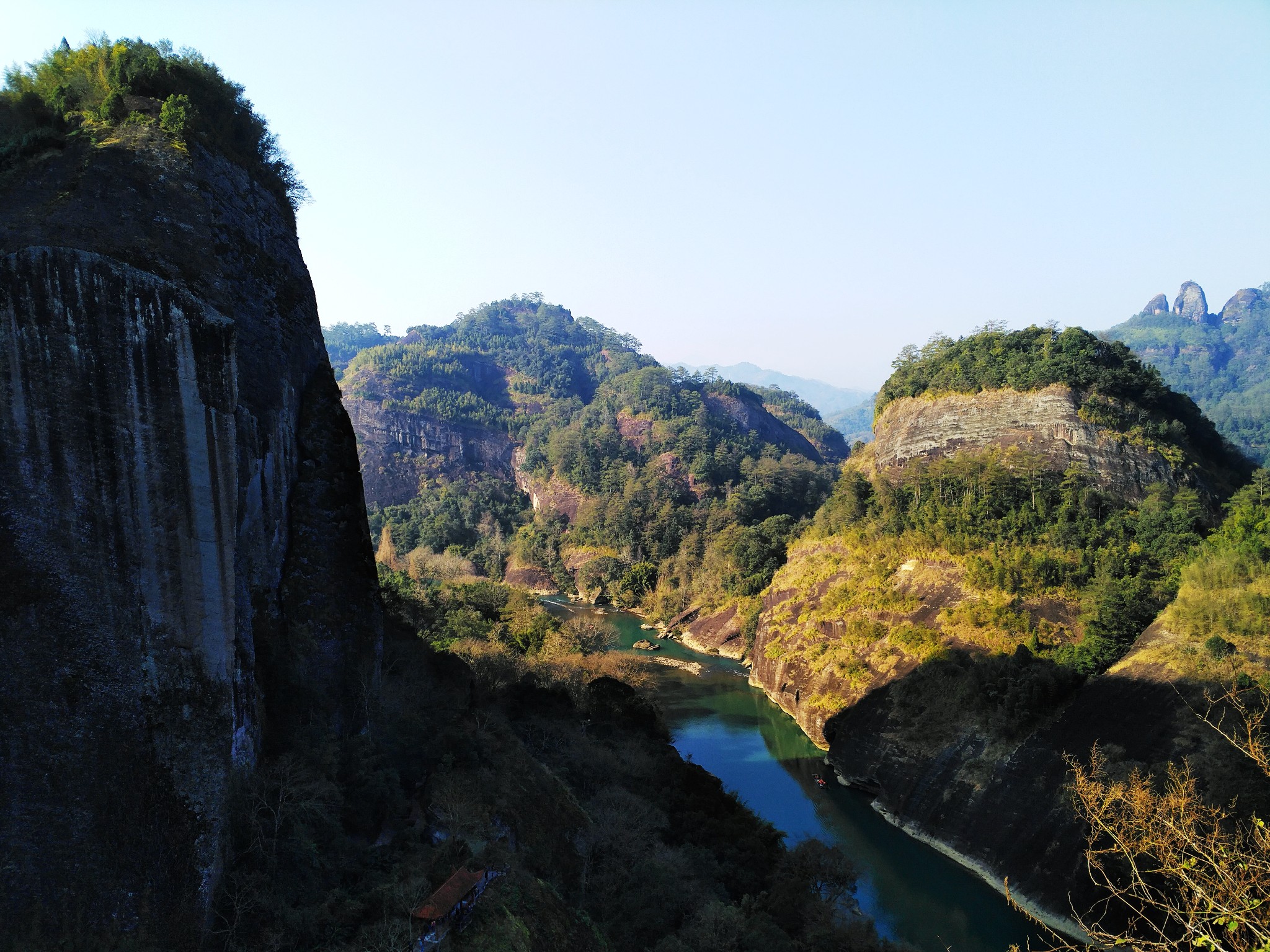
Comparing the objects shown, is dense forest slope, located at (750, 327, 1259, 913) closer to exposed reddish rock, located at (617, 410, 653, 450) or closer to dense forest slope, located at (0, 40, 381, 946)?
dense forest slope, located at (0, 40, 381, 946)

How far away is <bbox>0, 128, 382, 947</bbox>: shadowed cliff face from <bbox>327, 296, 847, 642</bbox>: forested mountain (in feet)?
113

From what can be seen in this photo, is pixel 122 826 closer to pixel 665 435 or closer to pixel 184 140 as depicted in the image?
pixel 184 140

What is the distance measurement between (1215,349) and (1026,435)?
109335 mm

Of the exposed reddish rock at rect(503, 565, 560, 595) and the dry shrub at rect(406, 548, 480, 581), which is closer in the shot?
the dry shrub at rect(406, 548, 480, 581)

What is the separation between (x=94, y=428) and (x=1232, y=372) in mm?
135033

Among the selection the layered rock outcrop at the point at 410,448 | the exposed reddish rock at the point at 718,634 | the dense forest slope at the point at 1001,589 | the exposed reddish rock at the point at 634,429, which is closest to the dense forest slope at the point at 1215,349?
the exposed reddish rock at the point at 634,429

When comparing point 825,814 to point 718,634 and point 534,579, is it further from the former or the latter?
point 534,579

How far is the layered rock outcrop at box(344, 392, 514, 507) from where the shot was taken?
75250 millimetres

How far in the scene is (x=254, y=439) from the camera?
486 inches

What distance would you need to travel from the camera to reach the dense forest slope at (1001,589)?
70.6ft

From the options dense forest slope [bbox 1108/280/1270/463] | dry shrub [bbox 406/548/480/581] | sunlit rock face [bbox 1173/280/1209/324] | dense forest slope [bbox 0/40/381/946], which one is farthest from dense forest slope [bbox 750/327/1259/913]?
sunlit rock face [bbox 1173/280/1209/324]

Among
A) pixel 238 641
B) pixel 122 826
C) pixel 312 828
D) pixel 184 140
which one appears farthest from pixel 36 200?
pixel 312 828

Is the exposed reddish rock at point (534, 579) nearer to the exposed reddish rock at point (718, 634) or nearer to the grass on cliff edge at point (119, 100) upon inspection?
the exposed reddish rock at point (718, 634)

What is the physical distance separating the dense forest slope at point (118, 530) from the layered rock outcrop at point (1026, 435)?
29242mm
